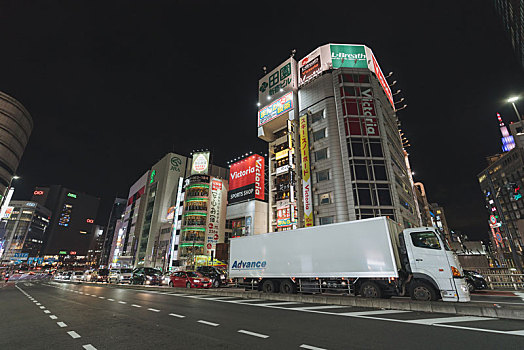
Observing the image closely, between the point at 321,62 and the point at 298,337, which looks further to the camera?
the point at 321,62

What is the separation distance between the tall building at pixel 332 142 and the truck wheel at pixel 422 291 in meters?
20.9

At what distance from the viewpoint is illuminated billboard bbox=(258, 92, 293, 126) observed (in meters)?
44.3

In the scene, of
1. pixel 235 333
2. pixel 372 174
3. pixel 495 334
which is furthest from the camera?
pixel 372 174

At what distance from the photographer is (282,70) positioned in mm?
48875

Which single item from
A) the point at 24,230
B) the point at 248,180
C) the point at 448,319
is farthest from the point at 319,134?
the point at 24,230

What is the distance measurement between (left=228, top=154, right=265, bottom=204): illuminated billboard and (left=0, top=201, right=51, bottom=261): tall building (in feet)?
442

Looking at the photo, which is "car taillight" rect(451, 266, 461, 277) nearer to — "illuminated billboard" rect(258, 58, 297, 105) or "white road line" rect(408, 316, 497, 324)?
"white road line" rect(408, 316, 497, 324)

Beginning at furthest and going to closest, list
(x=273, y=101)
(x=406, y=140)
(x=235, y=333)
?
(x=406, y=140), (x=273, y=101), (x=235, y=333)

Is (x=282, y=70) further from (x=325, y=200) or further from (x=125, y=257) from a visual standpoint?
(x=125, y=257)

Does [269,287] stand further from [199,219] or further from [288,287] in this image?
[199,219]

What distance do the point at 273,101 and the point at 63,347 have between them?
46113 millimetres

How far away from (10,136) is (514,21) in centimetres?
12857

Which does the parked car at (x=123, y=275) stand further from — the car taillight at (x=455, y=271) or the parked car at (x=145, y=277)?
the car taillight at (x=455, y=271)

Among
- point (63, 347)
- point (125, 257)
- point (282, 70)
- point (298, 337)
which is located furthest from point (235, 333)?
point (125, 257)
